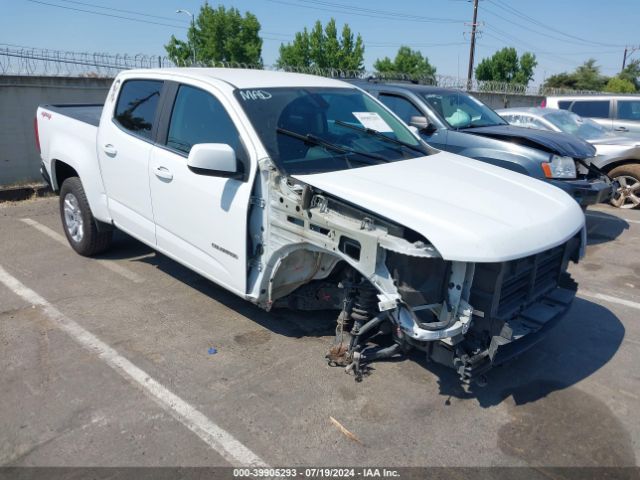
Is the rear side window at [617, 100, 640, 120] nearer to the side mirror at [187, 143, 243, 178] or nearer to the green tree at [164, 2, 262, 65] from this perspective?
the side mirror at [187, 143, 243, 178]

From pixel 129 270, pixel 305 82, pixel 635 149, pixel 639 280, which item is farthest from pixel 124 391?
pixel 635 149

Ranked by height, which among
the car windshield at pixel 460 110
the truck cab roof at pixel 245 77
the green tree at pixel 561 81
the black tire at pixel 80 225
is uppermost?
the green tree at pixel 561 81

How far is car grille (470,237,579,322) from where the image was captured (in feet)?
9.97

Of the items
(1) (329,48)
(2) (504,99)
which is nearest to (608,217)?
(2) (504,99)

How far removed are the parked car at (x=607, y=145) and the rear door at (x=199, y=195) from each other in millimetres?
6180

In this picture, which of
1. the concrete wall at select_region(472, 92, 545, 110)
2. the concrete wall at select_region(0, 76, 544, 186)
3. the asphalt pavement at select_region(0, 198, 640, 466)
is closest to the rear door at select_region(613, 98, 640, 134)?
the asphalt pavement at select_region(0, 198, 640, 466)

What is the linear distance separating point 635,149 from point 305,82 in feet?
21.4

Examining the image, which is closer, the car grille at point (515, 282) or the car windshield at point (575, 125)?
the car grille at point (515, 282)

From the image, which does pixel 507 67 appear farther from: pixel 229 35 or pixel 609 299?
pixel 609 299

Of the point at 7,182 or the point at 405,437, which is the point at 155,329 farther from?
the point at 7,182

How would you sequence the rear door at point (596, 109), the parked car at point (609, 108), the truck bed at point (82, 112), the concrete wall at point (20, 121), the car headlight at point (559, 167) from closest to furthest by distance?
the truck bed at point (82, 112) < the car headlight at point (559, 167) < the concrete wall at point (20, 121) < the parked car at point (609, 108) < the rear door at point (596, 109)

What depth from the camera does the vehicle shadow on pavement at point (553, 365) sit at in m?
3.56

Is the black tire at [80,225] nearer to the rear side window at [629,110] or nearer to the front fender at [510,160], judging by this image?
the front fender at [510,160]

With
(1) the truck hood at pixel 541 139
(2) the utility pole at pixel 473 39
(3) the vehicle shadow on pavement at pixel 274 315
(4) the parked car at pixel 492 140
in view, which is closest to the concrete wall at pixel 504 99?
(2) the utility pole at pixel 473 39
